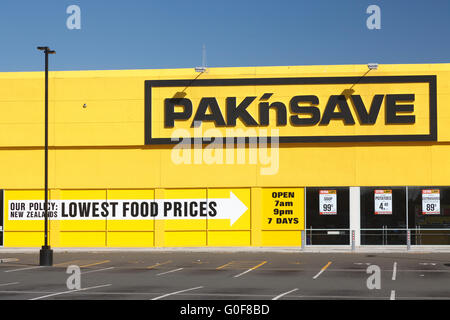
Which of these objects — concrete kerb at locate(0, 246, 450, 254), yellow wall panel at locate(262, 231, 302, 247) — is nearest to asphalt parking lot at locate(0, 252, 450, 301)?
concrete kerb at locate(0, 246, 450, 254)

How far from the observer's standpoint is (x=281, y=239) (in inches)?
1614

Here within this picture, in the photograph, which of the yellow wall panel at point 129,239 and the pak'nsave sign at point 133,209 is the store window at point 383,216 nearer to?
the pak'nsave sign at point 133,209

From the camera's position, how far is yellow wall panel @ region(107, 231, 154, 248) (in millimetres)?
41562

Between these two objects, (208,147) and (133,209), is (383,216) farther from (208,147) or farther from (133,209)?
(133,209)

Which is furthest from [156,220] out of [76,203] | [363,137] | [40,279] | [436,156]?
[40,279]

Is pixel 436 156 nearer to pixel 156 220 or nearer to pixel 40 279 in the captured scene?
pixel 156 220

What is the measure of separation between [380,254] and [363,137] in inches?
289

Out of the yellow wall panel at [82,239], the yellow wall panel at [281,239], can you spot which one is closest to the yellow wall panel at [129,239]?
the yellow wall panel at [82,239]

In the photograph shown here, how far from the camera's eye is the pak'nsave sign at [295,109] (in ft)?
133

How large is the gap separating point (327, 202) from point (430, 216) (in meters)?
5.35

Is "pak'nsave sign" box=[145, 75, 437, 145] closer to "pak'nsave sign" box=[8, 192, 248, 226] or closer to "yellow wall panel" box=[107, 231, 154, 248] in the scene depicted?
"pak'nsave sign" box=[8, 192, 248, 226]

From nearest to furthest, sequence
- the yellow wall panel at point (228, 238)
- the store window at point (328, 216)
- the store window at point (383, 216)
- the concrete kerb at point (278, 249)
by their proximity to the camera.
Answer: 1. the concrete kerb at point (278, 249)
2. the store window at point (383, 216)
3. the store window at point (328, 216)
4. the yellow wall panel at point (228, 238)

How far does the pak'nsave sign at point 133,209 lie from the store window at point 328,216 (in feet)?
11.7

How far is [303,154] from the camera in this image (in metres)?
41.0
